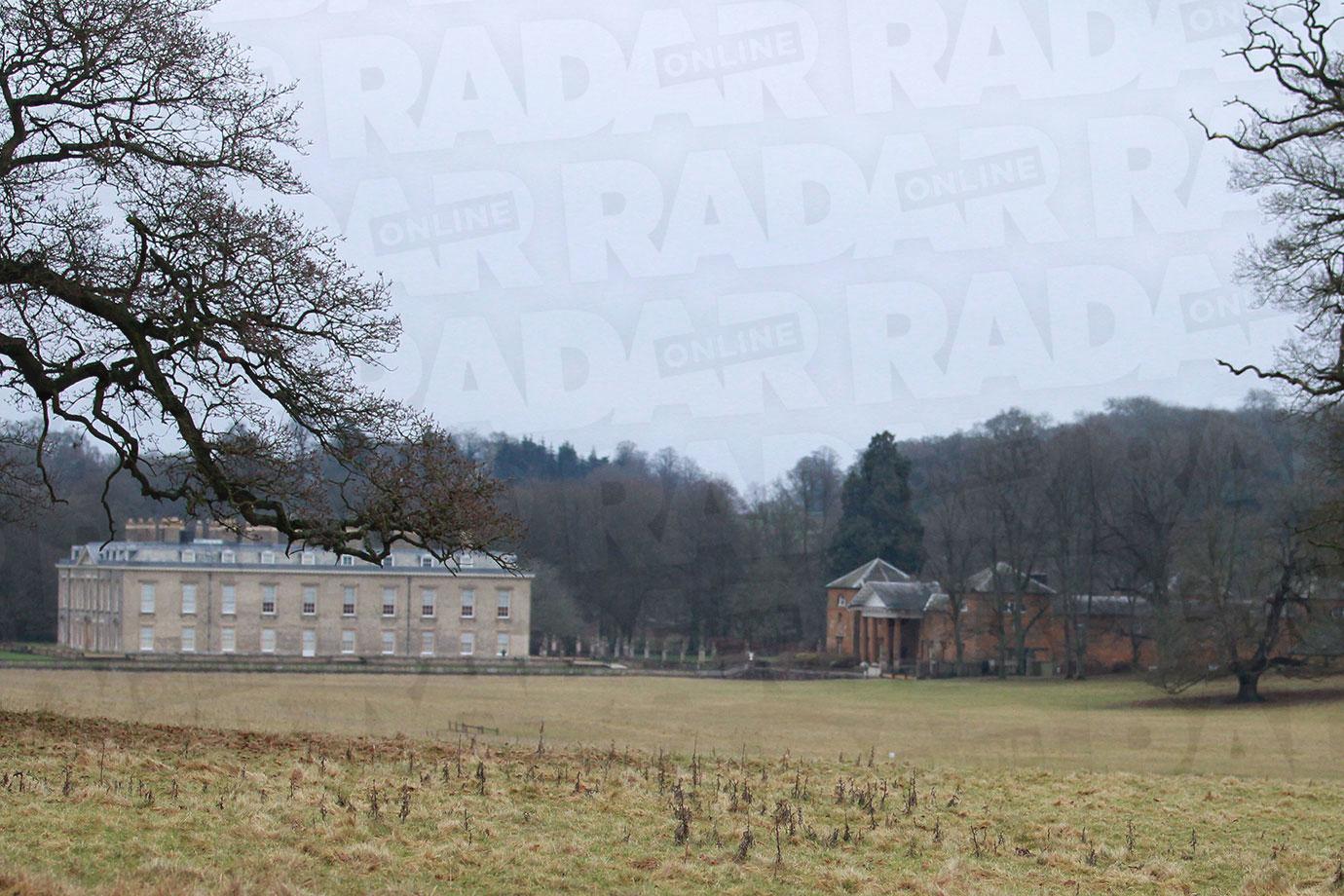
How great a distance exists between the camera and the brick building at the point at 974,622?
3095 inches

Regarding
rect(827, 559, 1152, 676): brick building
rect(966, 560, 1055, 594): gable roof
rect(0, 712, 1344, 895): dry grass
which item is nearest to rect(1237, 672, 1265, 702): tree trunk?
rect(827, 559, 1152, 676): brick building

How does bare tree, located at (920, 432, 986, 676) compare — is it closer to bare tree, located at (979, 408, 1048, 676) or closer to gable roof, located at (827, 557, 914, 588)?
bare tree, located at (979, 408, 1048, 676)

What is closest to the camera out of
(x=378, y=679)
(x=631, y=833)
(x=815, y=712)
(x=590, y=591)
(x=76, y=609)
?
(x=631, y=833)

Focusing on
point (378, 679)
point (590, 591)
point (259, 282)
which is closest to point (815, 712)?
point (378, 679)

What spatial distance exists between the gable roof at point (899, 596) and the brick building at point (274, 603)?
22582 millimetres

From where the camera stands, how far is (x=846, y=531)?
95000 mm

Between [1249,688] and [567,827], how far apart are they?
48.3 m

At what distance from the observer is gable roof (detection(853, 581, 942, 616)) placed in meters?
86.6

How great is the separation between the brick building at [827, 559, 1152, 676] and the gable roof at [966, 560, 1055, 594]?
0.06 meters

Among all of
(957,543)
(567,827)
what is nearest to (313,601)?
(957,543)

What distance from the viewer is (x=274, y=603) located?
76.8m

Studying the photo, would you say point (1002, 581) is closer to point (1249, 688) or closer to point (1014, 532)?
point (1014, 532)

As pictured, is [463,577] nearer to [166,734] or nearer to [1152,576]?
[1152,576]

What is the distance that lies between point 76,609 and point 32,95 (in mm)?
70000
